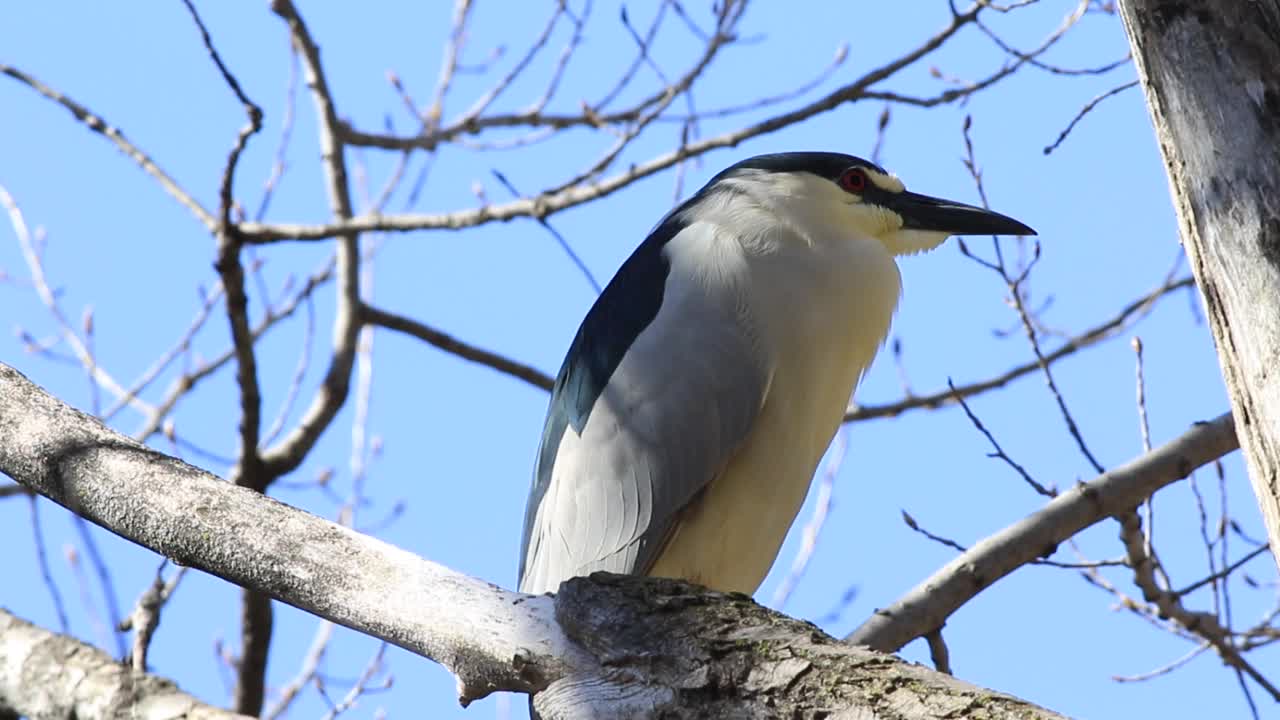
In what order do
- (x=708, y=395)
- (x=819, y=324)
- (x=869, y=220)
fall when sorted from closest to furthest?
1. (x=708, y=395)
2. (x=819, y=324)
3. (x=869, y=220)

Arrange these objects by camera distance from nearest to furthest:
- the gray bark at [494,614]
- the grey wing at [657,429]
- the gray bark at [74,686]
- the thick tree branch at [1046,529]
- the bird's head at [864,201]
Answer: the gray bark at [494,614] → the gray bark at [74,686] → the thick tree branch at [1046,529] → the grey wing at [657,429] → the bird's head at [864,201]

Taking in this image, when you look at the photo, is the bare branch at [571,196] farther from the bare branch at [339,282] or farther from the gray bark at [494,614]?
the gray bark at [494,614]

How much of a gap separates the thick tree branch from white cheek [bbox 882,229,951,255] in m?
1.12

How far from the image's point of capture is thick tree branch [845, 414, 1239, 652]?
3.26 meters

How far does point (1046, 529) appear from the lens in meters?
3.32

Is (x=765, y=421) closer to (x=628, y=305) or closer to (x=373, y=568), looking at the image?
(x=628, y=305)

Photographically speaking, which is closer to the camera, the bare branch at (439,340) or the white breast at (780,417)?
the white breast at (780,417)

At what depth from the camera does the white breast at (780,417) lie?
365cm

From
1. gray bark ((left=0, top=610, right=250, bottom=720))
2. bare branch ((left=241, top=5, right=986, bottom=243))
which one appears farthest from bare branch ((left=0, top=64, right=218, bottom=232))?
gray bark ((left=0, top=610, right=250, bottom=720))

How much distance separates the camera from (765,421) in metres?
3.66

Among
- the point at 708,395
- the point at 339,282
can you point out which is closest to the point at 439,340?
the point at 339,282

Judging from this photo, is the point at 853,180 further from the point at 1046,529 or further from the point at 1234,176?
the point at 1234,176

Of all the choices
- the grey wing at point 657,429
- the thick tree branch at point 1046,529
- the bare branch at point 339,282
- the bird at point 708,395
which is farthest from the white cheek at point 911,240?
the bare branch at point 339,282

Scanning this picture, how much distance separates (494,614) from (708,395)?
1.63 meters
